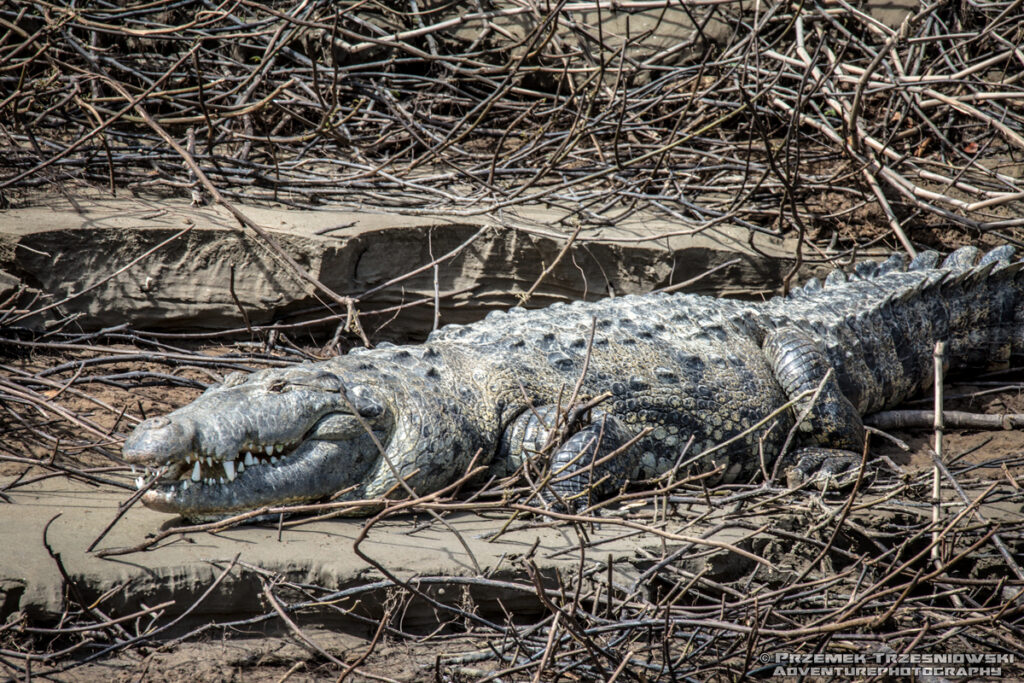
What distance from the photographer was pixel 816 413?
172 inches

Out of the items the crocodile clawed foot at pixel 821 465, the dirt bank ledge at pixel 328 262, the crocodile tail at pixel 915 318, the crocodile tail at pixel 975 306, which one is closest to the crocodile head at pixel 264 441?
the dirt bank ledge at pixel 328 262

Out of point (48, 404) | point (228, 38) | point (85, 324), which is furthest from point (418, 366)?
point (228, 38)

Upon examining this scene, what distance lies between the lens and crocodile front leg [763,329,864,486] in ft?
14.0

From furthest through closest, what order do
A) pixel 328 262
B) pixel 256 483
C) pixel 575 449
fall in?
pixel 328 262
pixel 575 449
pixel 256 483

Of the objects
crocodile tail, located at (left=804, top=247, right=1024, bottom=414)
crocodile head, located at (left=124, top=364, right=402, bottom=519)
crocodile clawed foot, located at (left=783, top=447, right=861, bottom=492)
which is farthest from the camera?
crocodile tail, located at (left=804, top=247, right=1024, bottom=414)

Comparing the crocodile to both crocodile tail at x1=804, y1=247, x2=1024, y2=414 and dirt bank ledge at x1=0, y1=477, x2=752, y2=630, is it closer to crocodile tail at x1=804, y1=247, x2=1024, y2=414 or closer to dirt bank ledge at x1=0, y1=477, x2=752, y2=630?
crocodile tail at x1=804, y1=247, x2=1024, y2=414

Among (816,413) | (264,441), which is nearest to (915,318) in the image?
(816,413)

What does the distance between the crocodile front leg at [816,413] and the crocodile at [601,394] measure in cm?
1

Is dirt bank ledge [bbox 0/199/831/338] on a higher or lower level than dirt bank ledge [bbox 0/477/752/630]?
higher

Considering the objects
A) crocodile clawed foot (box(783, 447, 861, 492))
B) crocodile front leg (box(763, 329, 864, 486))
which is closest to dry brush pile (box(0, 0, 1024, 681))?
crocodile clawed foot (box(783, 447, 861, 492))

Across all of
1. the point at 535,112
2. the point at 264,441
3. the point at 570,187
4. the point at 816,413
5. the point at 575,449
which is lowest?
the point at 816,413

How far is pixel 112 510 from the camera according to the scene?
10.5 feet

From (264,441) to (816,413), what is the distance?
9.04ft

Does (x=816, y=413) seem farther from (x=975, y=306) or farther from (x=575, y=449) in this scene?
(x=975, y=306)
